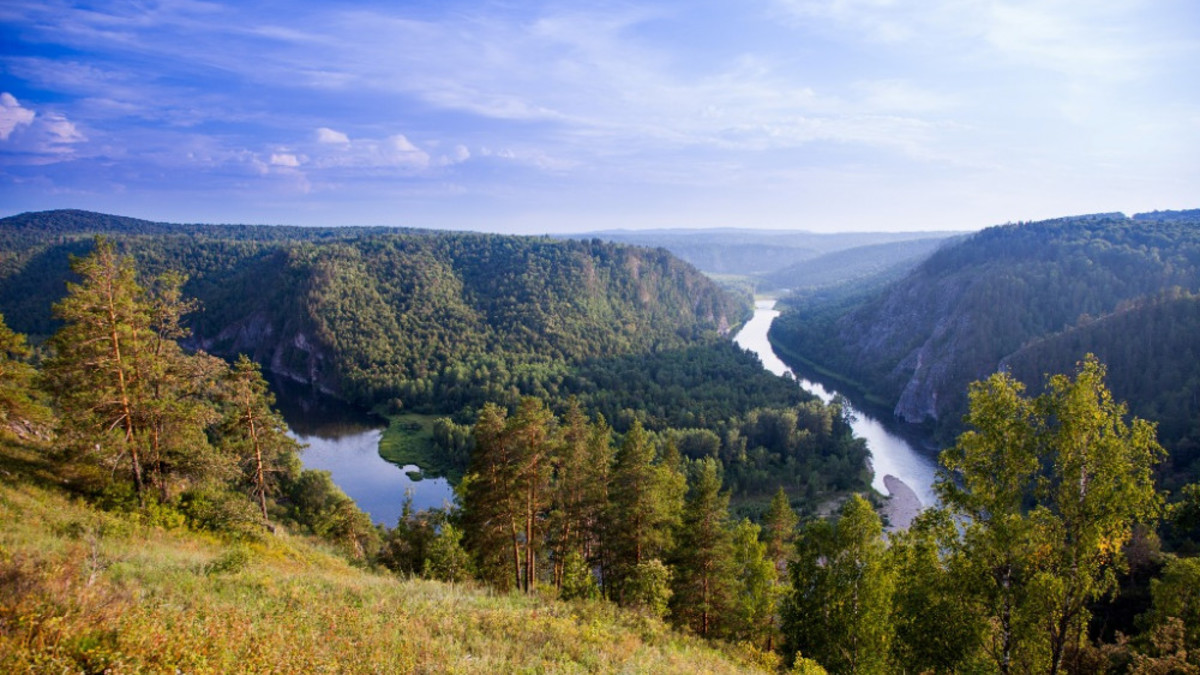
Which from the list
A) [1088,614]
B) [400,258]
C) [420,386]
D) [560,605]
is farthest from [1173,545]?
[400,258]

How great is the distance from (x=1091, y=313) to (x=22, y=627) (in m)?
143

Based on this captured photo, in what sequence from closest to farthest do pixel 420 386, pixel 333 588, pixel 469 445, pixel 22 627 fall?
1. pixel 22 627
2. pixel 333 588
3. pixel 469 445
4. pixel 420 386

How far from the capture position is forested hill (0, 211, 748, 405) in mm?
113938

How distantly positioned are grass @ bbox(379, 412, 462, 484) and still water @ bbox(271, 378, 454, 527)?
3.93 feet

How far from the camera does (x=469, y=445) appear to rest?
235 ft

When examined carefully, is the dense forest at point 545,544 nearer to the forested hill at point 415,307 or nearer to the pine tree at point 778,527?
the pine tree at point 778,527

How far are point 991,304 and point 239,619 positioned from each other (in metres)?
140

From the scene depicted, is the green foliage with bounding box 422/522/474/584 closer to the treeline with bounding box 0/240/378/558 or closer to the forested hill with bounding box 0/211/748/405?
the treeline with bounding box 0/240/378/558

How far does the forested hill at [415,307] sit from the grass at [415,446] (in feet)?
26.8

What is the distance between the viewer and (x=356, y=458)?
243ft

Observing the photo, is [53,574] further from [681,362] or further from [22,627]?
[681,362]

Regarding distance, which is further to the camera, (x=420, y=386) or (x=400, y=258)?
(x=400, y=258)

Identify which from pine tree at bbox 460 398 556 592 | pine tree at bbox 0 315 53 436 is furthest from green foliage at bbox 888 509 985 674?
pine tree at bbox 0 315 53 436

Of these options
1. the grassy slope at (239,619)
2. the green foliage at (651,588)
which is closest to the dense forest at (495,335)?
the green foliage at (651,588)
